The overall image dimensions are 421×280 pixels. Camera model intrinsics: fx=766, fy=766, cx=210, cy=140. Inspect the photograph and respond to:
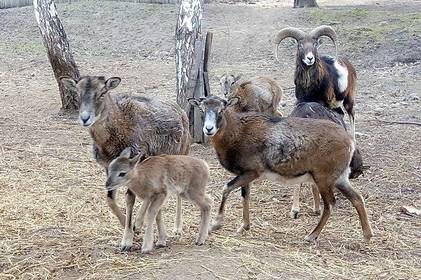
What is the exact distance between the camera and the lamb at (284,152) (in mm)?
7922

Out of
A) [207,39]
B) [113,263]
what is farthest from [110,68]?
[113,263]

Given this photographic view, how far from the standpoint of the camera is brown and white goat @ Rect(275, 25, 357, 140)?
11.6 m

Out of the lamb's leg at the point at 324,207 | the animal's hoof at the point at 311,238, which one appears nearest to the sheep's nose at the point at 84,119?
the lamb's leg at the point at 324,207

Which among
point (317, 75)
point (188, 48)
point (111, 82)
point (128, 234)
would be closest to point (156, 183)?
point (128, 234)

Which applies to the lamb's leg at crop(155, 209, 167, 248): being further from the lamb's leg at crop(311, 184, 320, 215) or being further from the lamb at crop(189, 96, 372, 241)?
the lamb's leg at crop(311, 184, 320, 215)

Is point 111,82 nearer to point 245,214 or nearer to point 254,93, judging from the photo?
point 245,214

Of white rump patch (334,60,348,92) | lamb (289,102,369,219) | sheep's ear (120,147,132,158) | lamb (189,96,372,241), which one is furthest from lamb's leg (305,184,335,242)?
white rump patch (334,60,348,92)

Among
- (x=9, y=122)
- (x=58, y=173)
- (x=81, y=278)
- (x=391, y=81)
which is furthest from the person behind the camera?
(x=391, y=81)

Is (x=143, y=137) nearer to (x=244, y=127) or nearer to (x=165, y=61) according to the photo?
(x=244, y=127)

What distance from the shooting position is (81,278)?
261 inches

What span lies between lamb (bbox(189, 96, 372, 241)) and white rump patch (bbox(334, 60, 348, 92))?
4.11 metres

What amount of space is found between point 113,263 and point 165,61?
15399 millimetres

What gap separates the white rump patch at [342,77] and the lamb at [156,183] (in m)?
5.25

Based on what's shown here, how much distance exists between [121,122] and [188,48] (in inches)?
189
